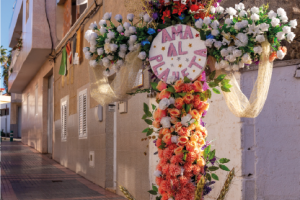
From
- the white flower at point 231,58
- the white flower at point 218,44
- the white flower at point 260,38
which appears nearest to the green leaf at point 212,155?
the white flower at point 231,58

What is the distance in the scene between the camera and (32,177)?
10359mm

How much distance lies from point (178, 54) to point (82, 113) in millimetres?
7872

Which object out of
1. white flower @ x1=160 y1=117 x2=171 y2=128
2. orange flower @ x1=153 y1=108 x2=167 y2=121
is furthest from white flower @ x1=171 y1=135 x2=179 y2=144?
orange flower @ x1=153 y1=108 x2=167 y2=121

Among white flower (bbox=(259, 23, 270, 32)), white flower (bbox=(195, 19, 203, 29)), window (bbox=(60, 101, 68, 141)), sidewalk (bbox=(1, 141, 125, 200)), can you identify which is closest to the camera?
white flower (bbox=(259, 23, 270, 32))

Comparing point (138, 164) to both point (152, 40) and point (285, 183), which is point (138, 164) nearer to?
point (285, 183)

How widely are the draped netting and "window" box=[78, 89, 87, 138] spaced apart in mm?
6837

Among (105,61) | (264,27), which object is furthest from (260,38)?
(105,61)

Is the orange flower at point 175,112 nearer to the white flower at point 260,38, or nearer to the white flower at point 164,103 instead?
the white flower at point 164,103

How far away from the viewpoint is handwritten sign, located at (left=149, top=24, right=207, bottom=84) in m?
3.21

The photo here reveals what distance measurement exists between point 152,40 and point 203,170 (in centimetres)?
123

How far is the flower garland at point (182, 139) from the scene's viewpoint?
10.4 ft

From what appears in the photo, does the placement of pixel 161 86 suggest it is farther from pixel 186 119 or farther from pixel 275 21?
pixel 275 21

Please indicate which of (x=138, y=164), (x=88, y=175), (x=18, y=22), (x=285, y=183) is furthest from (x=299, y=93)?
(x=18, y=22)

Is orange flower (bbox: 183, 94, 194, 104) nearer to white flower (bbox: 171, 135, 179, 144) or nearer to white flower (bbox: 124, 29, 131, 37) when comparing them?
white flower (bbox: 171, 135, 179, 144)
